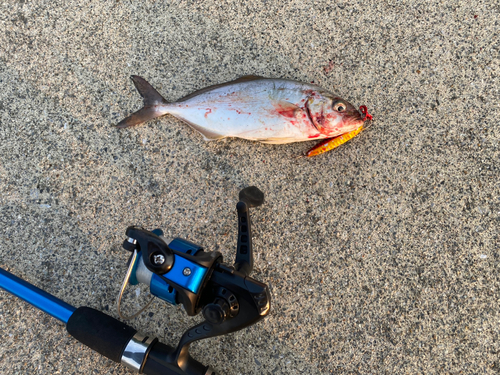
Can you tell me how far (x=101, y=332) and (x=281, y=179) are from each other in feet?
4.34

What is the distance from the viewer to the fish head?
1896 mm

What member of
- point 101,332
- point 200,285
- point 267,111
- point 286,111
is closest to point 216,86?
point 267,111

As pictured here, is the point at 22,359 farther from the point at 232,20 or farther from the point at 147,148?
the point at 232,20

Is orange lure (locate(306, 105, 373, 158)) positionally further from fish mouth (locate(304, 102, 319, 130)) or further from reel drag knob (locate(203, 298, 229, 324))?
reel drag knob (locate(203, 298, 229, 324))

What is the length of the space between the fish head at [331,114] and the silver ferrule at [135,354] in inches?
60.2

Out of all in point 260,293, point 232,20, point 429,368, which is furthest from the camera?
point 232,20

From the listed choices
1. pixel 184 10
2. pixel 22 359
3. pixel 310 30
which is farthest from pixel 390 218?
pixel 22 359

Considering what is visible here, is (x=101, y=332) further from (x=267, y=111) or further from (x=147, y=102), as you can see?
(x=267, y=111)

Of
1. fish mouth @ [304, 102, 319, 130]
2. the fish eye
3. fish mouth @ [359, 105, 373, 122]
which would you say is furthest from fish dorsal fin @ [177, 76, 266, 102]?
fish mouth @ [359, 105, 373, 122]

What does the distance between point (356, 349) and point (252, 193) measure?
3.78 ft

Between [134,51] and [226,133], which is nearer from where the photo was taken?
[226,133]

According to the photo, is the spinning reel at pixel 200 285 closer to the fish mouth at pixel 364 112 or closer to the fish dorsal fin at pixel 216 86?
the fish dorsal fin at pixel 216 86

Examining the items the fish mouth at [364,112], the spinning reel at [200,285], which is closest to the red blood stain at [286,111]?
the fish mouth at [364,112]

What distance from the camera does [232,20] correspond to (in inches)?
86.4
